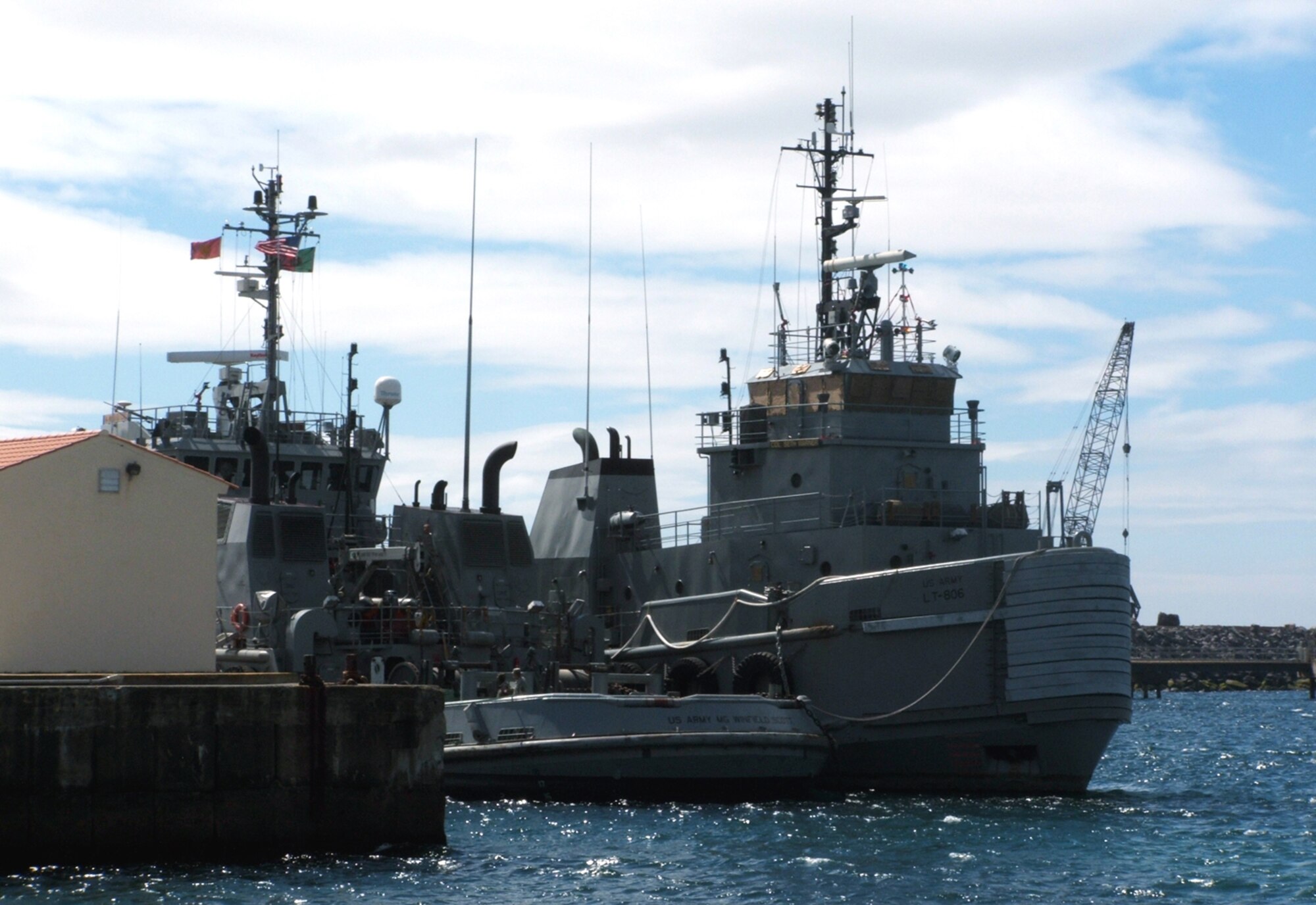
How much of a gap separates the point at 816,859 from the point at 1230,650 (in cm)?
9787

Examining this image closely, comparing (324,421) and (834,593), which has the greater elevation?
(324,421)

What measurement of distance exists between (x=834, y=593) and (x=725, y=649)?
7.19 ft

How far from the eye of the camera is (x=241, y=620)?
2761cm

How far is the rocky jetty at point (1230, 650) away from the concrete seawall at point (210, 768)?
280 feet

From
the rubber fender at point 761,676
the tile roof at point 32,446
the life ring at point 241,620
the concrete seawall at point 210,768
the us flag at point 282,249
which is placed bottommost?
the concrete seawall at point 210,768

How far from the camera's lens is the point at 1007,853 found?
2034 cm

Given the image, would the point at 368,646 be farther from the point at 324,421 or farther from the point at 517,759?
the point at 324,421

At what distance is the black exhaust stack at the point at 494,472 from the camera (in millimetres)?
31562

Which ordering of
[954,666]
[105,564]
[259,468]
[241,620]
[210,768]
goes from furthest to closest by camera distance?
[259,468] → [241,620] → [954,666] → [105,564] → [210,768]

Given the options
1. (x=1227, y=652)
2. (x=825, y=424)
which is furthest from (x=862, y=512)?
(x=1227, y=652)

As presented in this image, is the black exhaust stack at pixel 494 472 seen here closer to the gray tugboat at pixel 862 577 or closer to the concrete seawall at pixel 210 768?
the gray tugboat at pixel 862 577

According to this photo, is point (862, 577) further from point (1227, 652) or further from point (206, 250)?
point (1227, 652)

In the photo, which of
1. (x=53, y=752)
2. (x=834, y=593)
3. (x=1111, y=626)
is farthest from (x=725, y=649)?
(x=53, y=752)

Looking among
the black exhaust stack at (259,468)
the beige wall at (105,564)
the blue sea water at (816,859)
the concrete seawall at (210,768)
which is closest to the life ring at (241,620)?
the black exhaust stack at (259,468)
